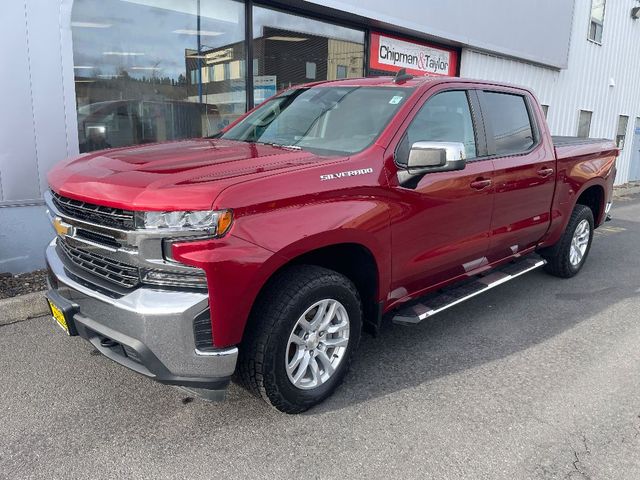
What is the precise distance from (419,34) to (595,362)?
7021mm

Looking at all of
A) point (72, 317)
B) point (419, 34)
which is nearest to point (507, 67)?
point (419, 34)

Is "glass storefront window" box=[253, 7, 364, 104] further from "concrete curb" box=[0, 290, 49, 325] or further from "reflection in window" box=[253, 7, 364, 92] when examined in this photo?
"concrete curb" box=[0, 290, 49, 325]

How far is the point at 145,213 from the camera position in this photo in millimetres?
2389

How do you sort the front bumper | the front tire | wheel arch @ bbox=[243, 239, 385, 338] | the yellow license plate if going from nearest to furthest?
the front bumper < the front tire < the yellow license plate < wheel arch @ bbox=[243, 239, 385, 338]

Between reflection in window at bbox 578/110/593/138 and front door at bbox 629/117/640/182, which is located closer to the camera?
reflection in window at bbox 578/110/593/138

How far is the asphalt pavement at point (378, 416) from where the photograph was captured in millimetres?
2555

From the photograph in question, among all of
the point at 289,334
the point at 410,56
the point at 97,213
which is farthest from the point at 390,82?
the point at 410,56

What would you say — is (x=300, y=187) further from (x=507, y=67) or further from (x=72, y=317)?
(x=507, y=67)

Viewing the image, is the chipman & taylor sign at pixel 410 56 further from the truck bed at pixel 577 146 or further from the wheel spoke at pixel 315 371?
the wheel spoke at pixel 315 371

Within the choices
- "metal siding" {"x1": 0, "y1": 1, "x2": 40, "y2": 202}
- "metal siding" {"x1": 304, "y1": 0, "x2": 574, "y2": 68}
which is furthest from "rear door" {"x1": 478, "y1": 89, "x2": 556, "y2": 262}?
"metal siding" {"x1": 0, "y1": 1, "x2": 40, "y2": 202}

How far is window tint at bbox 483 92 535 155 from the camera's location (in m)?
4.16

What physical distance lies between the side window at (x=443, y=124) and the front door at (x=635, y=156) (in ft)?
→ 48.8

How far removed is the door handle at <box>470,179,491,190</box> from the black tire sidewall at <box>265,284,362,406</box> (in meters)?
1.32

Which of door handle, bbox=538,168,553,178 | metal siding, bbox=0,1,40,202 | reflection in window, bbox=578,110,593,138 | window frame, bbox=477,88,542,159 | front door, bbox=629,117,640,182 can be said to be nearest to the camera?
window frame, bbox=477,88,542,159
